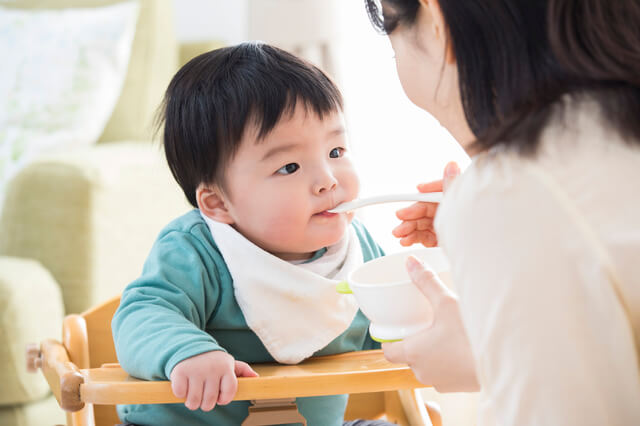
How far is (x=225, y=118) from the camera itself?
960 millimetres

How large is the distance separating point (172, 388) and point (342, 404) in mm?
359

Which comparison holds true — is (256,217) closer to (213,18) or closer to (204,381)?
(204,381)

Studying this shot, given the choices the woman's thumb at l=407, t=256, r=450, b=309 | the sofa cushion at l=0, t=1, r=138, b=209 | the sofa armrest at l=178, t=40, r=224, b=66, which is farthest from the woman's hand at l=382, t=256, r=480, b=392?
the sofa armrest at l=178, t=40, r=224, b=66

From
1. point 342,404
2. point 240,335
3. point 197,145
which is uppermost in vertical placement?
point 197,145

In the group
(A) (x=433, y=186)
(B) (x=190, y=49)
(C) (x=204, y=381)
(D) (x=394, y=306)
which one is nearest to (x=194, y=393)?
(C) (x=204, y=381)

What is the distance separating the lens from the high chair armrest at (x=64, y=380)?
0.74 metres

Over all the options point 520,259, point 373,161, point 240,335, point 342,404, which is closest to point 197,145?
point 240,335

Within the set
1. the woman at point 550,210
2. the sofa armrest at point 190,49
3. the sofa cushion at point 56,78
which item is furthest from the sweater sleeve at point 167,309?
the sofa armrest at point 190,49

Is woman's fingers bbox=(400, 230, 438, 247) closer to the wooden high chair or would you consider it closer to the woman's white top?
the wooden high chair

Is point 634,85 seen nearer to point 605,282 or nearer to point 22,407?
point 605,282

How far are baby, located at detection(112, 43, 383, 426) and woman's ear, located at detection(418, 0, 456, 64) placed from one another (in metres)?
0.27

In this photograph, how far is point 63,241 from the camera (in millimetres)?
1543

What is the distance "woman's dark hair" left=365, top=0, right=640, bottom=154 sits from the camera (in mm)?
614

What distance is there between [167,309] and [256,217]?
0.18 m
